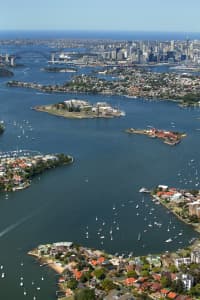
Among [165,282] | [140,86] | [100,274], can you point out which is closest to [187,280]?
[165,282]

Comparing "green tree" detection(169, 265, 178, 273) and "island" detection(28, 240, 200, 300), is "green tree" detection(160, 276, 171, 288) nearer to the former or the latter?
"island" detection(28, 240, 200, 300)

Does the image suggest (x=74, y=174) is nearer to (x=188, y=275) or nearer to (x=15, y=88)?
(x=188, y=275)

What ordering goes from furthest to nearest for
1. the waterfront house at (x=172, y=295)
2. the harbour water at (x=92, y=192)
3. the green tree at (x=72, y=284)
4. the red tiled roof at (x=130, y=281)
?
the harbour water at (x=92, y=192) < the red tiled roof at (x=130, y=281) < the green tree at (x=72, y=284) < the waterfront house at (x=172, y=295)

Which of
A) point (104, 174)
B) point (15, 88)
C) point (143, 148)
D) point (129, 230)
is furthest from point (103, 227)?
point (15, 88)

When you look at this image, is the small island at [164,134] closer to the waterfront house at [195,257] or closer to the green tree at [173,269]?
the waterfront house at [195,257]

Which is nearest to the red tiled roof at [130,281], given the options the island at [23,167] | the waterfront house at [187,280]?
the waterfront house at [187,280]

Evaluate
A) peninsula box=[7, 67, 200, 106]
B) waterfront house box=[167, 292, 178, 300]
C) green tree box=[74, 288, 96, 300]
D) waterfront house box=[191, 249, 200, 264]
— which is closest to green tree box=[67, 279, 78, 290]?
green tree box=[74, 288, 96, 300]

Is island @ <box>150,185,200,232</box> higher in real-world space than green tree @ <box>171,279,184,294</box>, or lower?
higher
